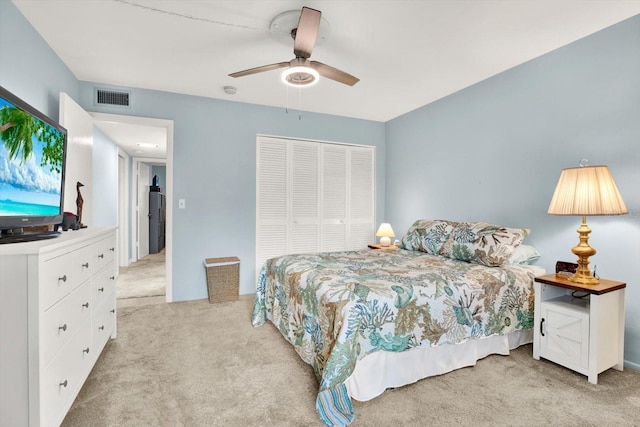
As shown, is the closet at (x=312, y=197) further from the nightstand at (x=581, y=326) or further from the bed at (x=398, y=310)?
the nightstand at (x=581, y=326)

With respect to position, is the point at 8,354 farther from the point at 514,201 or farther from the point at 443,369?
the point at 514,201

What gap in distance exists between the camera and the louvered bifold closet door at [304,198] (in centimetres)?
436

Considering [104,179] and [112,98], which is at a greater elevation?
Result: [112,98]

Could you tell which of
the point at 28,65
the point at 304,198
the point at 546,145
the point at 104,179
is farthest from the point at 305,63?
the point at 104,179

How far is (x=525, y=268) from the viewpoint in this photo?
2.68 meters

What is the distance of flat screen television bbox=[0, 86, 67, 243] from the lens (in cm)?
145

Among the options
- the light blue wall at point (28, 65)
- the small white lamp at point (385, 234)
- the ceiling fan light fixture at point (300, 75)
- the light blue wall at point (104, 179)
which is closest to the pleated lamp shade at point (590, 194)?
the ceiling fan light fixture at point (300, 75)

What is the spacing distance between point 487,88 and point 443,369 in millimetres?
2767

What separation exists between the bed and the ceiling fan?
145 cm

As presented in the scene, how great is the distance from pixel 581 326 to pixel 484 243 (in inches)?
33.5

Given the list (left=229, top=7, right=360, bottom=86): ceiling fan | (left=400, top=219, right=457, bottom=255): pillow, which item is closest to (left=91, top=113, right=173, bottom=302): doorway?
(left=229, top=7, right=360, bottom=86): ceiling fan

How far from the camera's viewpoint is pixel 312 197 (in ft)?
14.7

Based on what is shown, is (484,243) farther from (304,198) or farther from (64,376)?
(64,376)

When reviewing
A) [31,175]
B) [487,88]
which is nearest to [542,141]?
[487,88]
